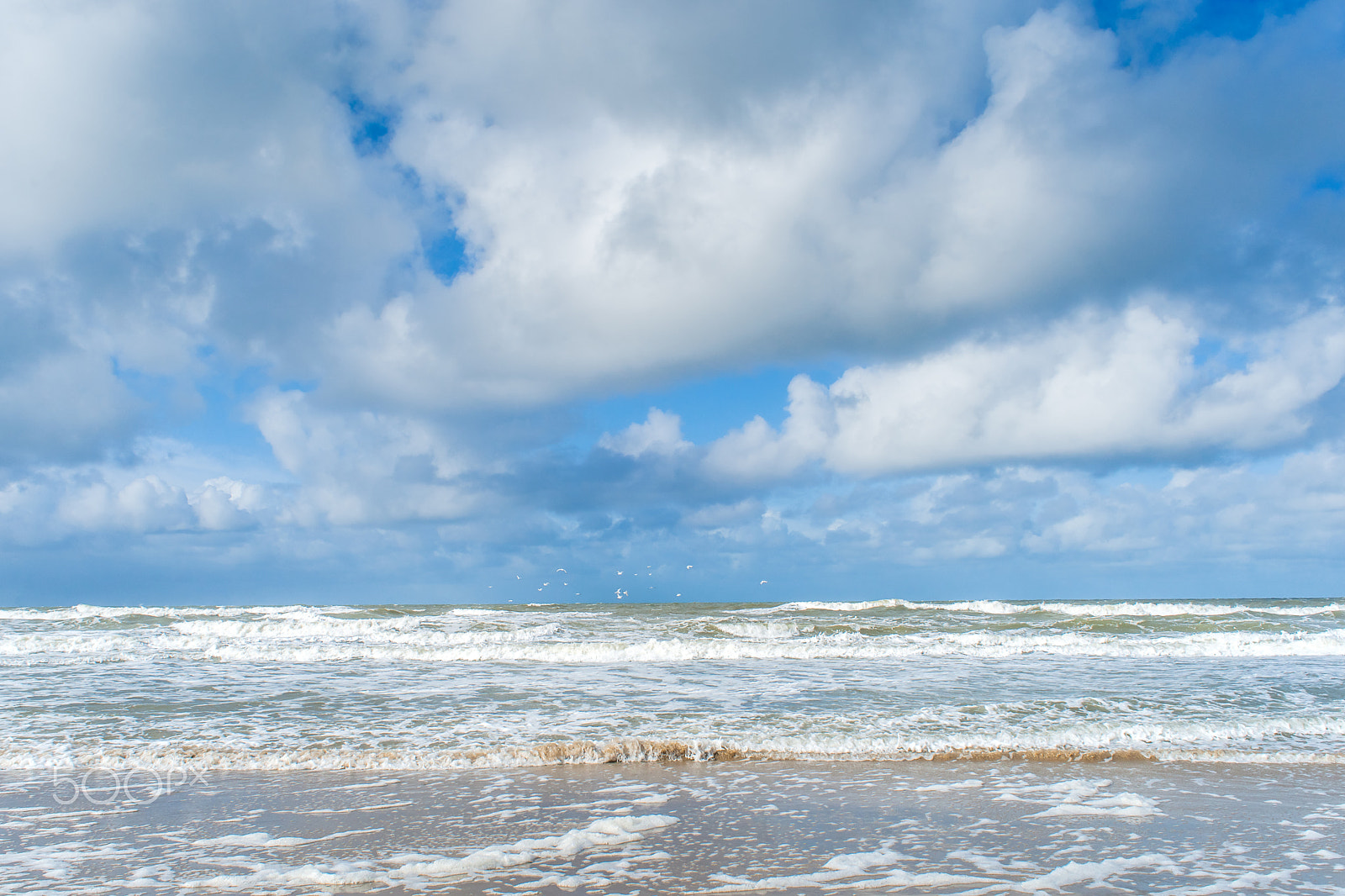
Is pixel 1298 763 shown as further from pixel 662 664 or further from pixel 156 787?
pixel 156 787

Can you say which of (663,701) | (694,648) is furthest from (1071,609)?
(663,701)

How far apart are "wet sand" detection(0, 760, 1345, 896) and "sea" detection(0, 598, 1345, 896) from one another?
3 centimetres

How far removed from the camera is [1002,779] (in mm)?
7789

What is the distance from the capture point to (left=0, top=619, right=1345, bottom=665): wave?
1853cm

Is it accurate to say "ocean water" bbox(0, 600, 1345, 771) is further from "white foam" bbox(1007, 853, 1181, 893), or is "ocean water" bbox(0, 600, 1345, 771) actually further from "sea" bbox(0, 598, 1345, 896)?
"white foam" bbox(1007, 853, 1181, 893)

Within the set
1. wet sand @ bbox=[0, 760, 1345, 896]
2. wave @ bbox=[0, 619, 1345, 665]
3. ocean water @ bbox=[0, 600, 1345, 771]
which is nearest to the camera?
wet sand @ bbox=[0, 760, 1345, 896]

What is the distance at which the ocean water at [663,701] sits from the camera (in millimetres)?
8953

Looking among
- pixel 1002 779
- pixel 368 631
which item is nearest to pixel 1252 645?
pixel 1002 779

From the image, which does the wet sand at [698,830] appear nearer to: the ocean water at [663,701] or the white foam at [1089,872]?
the white foam at [1089,872]

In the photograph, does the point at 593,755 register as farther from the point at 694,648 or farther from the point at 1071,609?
the point at 1071,609

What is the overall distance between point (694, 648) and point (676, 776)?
10.9 metres

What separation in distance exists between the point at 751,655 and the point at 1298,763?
36.6 feet

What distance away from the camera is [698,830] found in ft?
20.1

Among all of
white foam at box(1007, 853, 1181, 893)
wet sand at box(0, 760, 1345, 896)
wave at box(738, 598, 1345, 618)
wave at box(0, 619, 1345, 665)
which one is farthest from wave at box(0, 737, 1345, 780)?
wave at box(738, 598, 1345, 618)
